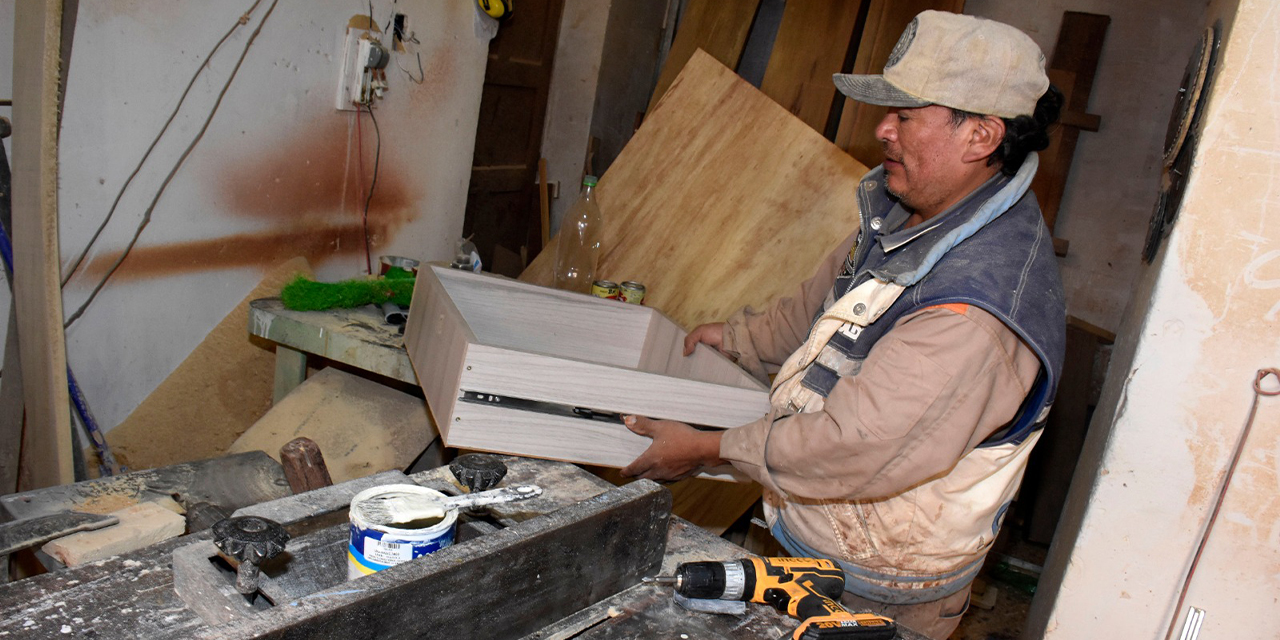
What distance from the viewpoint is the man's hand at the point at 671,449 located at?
181cm

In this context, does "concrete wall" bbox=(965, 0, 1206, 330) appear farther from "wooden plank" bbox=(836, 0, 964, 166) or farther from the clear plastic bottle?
the clear plastic bottle

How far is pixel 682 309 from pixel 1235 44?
1856 millimetres

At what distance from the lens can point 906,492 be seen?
1.72 meters

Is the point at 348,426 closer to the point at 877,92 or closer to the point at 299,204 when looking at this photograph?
the point at 299,204

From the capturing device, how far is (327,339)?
2.78 metres

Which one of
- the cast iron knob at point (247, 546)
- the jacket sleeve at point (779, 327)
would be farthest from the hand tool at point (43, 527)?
the jacket sleeve at point (779, 327)

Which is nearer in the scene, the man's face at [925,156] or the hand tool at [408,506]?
the hand tool at [408,506]

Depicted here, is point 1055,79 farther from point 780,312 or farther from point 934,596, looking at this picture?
point 934,596

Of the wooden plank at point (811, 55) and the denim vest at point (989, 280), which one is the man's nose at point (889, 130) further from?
the wooden plank at point (811, 55)

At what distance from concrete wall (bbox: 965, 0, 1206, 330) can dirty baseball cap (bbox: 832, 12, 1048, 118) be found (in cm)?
287

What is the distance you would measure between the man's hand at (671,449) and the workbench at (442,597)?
30 cm

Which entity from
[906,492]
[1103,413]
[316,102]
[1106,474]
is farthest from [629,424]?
[316,102]

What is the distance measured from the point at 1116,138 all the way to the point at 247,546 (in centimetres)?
428

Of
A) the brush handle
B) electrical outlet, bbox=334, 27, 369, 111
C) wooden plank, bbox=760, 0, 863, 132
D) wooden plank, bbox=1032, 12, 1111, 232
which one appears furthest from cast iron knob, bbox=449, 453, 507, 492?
wooden plank, bbox=1032, 12, 1111, 232
